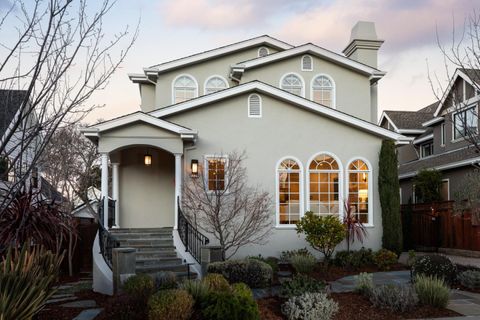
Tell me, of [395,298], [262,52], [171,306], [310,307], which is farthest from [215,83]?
[171,306]

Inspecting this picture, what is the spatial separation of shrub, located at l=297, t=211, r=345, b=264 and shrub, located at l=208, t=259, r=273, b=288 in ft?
10.2

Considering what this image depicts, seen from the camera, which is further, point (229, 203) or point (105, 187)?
point (229, 203)

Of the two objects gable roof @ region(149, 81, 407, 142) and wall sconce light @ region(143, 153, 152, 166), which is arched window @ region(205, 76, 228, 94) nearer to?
gable roof @ region(149, 81, 407, 142)

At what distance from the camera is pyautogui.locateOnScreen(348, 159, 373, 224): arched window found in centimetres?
1498

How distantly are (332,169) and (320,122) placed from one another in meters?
1.53

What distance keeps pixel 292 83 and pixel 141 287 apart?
1102cm

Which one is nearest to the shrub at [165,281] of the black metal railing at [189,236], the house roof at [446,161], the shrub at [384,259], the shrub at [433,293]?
the black metal railing at [189,236]

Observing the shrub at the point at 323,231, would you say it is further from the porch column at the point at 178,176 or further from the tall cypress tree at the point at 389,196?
the porch column at the point at 178,176

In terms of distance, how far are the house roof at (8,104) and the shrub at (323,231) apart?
9.26 metres

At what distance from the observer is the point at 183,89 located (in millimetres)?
17484

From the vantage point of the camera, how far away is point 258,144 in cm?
1475

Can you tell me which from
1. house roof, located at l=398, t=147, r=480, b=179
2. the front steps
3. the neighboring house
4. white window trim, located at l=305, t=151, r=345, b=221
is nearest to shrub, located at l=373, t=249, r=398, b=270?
white window trim, located at l=305, t=151, r=345, b=221

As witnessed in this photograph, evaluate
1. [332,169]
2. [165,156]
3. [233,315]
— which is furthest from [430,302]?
[165,156]

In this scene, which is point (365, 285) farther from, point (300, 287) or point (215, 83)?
A: point (215, 83)
